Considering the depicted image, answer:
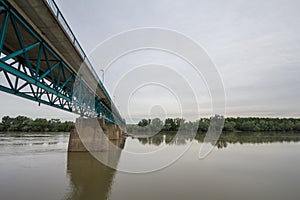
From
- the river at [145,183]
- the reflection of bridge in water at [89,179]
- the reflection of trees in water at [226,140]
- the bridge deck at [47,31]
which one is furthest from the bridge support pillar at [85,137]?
the reflection of trees in water at [226,140]

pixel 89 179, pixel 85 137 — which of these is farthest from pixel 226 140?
pixel 89 179

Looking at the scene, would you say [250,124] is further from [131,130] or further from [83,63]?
[83,63]

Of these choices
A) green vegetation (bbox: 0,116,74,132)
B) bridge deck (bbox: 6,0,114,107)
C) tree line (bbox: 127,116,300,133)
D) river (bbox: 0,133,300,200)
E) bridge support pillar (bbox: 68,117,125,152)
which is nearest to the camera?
bridge deck (bbox: 6,0,114,107)

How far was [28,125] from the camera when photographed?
2485 inches

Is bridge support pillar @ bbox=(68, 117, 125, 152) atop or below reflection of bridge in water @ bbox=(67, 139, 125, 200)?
atop

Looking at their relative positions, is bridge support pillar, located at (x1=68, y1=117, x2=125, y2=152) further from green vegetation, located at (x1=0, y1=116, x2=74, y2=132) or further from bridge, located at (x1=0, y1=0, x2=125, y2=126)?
green vegetation, located at (x1=0, y1=116, x2=74, y2=132)

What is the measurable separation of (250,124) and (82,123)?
6893cm

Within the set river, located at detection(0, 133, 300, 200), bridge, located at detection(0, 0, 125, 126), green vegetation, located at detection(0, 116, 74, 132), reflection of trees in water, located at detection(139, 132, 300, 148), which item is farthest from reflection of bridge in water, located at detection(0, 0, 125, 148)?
green vegetation, located at detection(0, 116, 74, 132)

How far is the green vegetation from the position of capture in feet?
208

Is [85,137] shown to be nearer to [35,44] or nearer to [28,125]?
[35,44]

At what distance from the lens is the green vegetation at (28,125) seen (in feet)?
208

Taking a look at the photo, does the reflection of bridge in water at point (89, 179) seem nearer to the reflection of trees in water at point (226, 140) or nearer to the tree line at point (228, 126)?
the reflection of trees in water at point (226, 140)

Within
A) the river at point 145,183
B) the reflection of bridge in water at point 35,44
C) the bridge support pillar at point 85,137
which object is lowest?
the river at point 145,183

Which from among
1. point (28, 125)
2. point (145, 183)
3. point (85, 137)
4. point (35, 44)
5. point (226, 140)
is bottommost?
point (145, 183)
